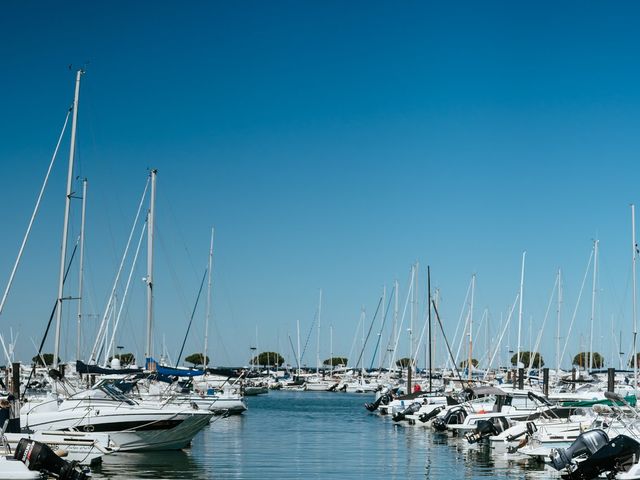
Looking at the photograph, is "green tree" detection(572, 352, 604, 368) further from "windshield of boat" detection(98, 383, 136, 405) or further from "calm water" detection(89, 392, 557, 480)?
"windshield of boat" detection(98, 383, 136, 405)

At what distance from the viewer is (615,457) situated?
1124 inches

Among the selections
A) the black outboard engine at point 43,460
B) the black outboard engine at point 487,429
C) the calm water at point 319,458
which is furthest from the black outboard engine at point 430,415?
the black outboard engine at point 43,460

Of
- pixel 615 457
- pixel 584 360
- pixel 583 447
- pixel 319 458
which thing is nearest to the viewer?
pixel 615 457

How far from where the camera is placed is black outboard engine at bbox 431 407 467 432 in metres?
53.4

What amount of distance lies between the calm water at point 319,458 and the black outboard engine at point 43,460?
16.5 ft

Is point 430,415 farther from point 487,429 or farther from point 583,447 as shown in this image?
point 583,447

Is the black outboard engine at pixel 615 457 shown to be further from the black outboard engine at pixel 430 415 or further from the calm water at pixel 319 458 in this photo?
the black outboard engine at pixel 430 415

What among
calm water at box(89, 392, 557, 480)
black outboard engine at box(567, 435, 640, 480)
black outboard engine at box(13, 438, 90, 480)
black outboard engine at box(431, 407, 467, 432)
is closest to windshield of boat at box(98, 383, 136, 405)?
calm water at box(89, 392, 557, 480)

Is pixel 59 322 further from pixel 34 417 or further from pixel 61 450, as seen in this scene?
pixel 61 450

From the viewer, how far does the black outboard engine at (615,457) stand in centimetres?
2848

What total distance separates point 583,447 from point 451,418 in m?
24.1

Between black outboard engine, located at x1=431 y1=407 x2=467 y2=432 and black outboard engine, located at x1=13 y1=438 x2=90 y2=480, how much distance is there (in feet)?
99.6

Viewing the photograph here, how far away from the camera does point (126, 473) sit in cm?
3250

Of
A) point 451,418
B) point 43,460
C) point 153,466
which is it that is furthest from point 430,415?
point 43,460
